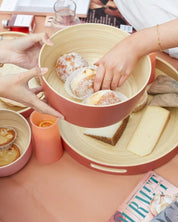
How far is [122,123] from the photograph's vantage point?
36.9 inches

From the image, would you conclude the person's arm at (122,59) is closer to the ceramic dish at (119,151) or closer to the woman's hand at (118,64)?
the woman's hand at (118,64)

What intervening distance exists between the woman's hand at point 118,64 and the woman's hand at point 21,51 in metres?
0.26

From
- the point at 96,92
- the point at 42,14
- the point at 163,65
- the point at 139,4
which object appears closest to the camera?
the point at 96,92

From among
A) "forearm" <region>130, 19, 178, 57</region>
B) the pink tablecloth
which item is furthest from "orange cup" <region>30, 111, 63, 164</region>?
"forearm" <region>130, 19, 178, 57</region>

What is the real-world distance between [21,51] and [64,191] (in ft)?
1.56

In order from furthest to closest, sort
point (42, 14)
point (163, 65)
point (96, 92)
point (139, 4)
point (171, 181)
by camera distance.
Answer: point (42, 14)
point (139, 4)
point (163, 65)
point (171, 181)
point (96, 92)

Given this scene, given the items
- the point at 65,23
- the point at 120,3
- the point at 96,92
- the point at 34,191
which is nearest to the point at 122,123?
the point at 96,92

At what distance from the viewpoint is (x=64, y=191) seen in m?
0.86

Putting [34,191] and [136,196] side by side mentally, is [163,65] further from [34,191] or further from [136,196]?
[34,191]

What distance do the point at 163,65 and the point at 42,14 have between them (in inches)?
24.7

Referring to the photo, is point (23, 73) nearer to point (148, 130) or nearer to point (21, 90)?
point (21, 90)

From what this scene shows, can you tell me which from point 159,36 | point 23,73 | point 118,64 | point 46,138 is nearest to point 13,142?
point 46,138

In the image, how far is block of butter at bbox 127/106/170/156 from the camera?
0.90m

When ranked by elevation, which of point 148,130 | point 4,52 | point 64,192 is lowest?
point 64,192
